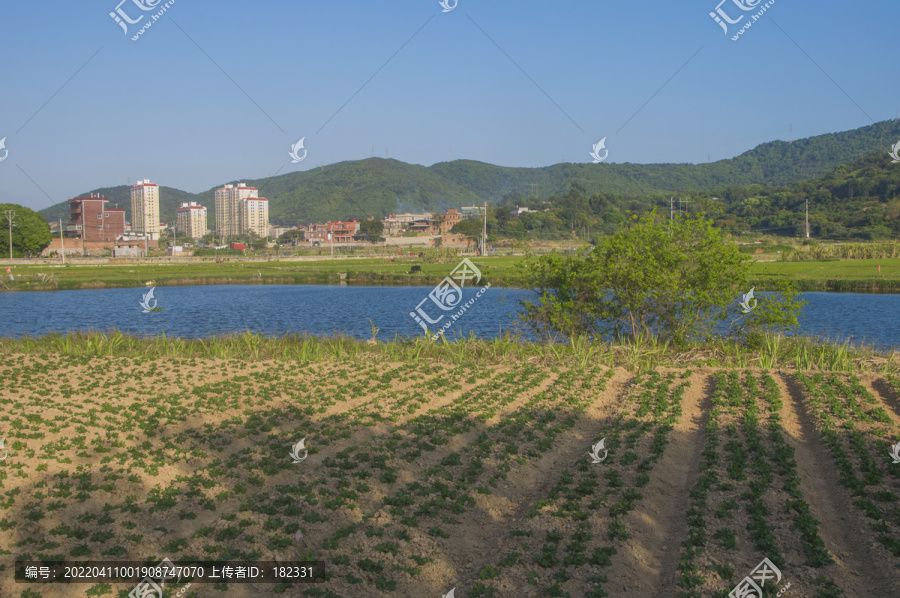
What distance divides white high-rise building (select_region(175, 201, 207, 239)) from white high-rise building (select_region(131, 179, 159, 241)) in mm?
11062

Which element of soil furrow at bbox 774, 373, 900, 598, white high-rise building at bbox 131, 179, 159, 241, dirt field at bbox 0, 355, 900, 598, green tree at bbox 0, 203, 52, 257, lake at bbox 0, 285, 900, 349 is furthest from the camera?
white high-rise building at bbox 131, 179, 159, 241

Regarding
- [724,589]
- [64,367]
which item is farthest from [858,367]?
[64,367]

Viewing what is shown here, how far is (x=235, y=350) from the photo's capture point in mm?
18234

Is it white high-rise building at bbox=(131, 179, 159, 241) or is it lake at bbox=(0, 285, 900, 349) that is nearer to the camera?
lake at bbox=(0, 285, 900, 349)

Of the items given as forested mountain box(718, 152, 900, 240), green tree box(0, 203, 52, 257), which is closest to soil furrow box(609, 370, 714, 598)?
forested mountain box(718, 152, 900, 240)

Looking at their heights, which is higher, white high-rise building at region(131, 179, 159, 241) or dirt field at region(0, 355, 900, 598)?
white high-rise building at region(131, 179, 159, 241)

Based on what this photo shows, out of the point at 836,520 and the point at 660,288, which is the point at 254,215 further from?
the point at 836,520

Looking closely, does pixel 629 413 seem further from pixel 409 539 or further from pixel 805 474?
pixel 409 539

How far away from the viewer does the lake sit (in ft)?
103

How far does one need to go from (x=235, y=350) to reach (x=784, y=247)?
70997 millimetres

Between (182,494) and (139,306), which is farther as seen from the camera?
(139,306)

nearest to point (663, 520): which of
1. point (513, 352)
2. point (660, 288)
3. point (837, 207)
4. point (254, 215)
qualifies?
point (513, 352)

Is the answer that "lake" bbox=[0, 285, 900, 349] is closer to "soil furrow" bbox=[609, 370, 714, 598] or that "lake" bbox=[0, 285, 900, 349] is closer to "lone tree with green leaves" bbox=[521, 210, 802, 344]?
"lone tree with green leaves" bbox=[521, 210, 802, 344]

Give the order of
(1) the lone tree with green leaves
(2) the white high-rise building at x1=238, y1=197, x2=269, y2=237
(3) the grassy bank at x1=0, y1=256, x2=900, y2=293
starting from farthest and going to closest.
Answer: (2) the white high-rise building at x1=238, y1=197, x2=269, y2=237 → (3) the grassy bank at x1=0, y1=256, x2=900, y2=293 → (1) the lone tree with green leaves
